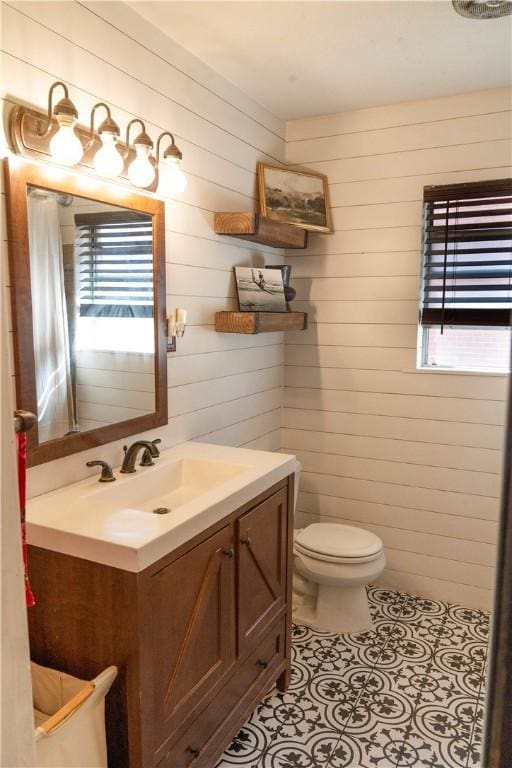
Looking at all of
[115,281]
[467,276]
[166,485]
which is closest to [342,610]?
[166,485]

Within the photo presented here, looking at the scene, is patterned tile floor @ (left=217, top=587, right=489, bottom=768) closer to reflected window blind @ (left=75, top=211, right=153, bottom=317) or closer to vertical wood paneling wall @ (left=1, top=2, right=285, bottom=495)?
vertical wood paneling wall @ (left=1, top=2, right=285, bottom=495)

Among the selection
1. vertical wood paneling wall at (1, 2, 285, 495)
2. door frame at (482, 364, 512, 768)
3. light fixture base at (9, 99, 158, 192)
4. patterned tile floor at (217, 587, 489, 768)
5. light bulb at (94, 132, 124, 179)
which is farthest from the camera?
patterned tile floor at (217, 587, 489, 768)

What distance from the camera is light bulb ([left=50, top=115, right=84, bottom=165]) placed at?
152 cm

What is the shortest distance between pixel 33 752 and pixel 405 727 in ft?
6.21

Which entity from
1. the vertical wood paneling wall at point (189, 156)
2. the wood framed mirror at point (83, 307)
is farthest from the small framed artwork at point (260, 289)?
the wood framed mirror at point (83, 307)

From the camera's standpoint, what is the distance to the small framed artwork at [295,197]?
2795 mm

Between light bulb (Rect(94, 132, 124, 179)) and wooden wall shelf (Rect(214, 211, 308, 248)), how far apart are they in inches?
28.7

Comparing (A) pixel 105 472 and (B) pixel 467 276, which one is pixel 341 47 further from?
(A) pixel 105 472

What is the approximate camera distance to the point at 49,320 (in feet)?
5.43

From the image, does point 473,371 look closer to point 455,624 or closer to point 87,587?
point 455,624

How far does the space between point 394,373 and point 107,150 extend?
1829mm

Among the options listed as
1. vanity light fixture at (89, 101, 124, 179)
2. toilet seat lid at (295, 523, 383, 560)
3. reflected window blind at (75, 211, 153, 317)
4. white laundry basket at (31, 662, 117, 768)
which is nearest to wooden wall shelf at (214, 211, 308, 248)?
reflected window blind at (75, 211, 153, 317)

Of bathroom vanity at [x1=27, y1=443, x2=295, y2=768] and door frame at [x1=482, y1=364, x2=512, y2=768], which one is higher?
door frame at [x1=482, y1=364, x2=512, y2=768]

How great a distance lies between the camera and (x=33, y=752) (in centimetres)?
57
